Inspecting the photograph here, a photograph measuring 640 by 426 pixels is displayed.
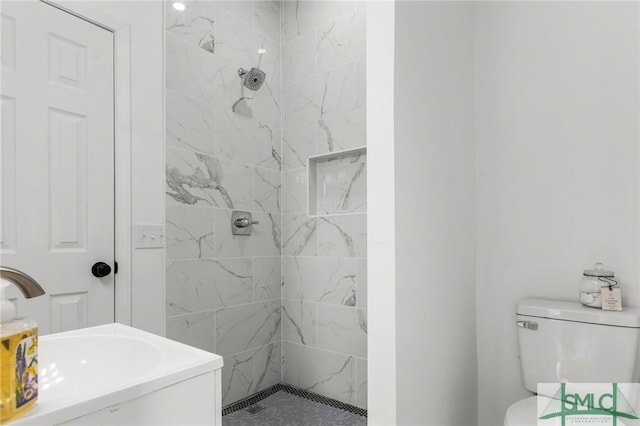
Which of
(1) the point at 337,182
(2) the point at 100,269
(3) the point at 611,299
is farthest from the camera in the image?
(1) the point at 337,182

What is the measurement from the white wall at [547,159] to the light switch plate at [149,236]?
1.52 metres

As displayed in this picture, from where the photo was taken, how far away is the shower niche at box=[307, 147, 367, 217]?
7.55 ft

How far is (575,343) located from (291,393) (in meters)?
1.63

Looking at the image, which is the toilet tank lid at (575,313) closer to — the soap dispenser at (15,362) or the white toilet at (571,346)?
the white toilet at (571,346)

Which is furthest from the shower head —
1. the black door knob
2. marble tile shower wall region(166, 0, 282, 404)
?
the black door knob

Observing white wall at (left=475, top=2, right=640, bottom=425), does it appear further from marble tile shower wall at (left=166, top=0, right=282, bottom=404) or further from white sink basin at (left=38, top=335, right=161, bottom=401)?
white sink basin at (left=38, top=335, right=161, bottom=401)

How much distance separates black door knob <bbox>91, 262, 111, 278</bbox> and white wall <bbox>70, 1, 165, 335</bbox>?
12 centimetres

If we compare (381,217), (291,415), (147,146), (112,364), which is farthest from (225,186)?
(112,364)

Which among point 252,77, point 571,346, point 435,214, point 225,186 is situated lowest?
point 571,346

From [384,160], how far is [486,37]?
1054 mm

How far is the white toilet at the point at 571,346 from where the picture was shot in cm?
139

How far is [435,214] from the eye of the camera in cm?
154

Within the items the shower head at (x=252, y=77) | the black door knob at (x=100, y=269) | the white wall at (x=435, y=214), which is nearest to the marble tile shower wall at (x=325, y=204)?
the shower head at (x=252, y=77)

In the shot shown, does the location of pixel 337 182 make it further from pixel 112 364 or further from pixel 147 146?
pixel 112 364
